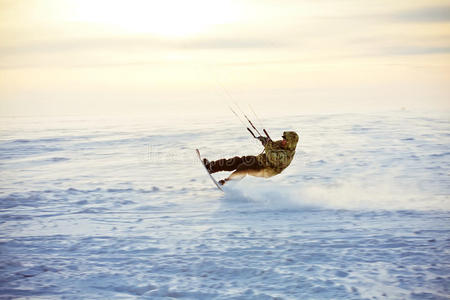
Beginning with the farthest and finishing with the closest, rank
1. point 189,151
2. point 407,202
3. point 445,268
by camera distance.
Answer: point 189,151, point 407,202, point 445,268

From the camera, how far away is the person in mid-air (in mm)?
10547

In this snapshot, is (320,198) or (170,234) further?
(320,198)

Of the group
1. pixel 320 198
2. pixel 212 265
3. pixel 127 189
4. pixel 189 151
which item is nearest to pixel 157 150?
pixel 189 151

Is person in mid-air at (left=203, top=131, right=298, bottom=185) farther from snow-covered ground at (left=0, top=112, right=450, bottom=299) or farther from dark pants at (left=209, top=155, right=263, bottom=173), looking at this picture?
snow-covered ground at (left=0, top=112, right=450, bottom=299)

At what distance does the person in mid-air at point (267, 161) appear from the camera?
1055 centimetres

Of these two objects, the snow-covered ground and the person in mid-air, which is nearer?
the snow-covered ground

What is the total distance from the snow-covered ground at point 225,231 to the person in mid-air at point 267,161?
0.58 m

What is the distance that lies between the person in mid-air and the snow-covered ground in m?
0.58

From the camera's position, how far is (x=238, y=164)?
36.7 ft

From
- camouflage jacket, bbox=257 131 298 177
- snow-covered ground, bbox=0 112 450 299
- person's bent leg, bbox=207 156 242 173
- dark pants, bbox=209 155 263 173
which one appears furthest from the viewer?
person's bent leg, bbox=207 156 242 173

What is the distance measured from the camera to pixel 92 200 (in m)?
11.2

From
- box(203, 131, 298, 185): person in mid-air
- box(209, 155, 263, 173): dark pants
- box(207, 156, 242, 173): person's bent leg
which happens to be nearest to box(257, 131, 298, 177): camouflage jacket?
box(203, 131, 298, 185): person in mid-air

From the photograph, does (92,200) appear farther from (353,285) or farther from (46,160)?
(46,160)

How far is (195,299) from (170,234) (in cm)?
263
